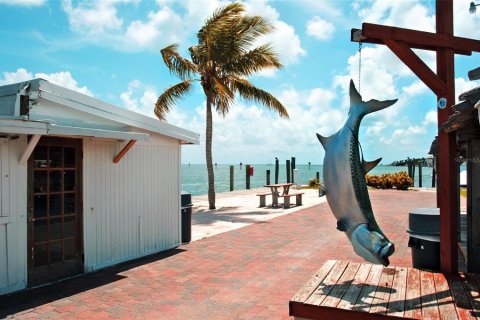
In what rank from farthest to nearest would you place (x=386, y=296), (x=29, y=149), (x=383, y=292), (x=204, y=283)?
(x=204, y=283) → (x=29, y=149) → (x=383, y=292) → (x=386, y=296)

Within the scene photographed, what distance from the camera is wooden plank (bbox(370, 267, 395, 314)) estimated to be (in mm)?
3828

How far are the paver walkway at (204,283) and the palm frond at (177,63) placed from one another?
7845mm

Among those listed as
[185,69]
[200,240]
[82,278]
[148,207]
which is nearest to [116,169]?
[148,207]

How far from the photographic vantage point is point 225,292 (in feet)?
18.9

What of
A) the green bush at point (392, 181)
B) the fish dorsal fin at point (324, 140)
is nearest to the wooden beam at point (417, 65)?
the fish dorsal fin at point (324, 140)

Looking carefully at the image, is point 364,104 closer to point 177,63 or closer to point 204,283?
point 204,283

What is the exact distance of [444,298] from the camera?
4102 millimetres

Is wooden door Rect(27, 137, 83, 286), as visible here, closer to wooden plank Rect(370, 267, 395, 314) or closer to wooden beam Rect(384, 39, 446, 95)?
wooden plank Rect(370, 267, 395, 314)

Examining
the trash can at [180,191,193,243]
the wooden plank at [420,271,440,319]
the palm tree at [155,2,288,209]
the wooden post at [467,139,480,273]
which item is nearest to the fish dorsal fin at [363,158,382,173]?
the wooden plank at [420,271,440,319]

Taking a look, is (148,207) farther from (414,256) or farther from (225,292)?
(414,256)

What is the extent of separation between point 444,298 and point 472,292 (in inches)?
15.5

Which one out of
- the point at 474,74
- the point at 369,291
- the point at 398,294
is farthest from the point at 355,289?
the point at 474,74

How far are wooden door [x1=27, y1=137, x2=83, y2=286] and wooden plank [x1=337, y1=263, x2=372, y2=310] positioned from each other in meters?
4.47

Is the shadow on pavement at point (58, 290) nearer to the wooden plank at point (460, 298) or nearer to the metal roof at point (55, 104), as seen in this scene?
the metal roof at point (55, 104)
